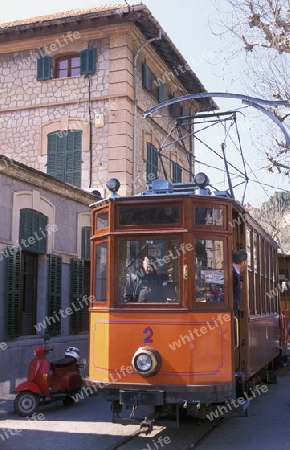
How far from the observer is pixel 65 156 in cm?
1708

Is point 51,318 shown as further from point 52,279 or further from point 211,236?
point 211,236

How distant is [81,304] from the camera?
13.5 meters

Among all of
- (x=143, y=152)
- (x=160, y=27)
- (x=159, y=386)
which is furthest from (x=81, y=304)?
(x=160, y=27)

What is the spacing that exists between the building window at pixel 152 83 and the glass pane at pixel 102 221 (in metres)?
11.0

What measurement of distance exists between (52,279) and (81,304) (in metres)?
1.42

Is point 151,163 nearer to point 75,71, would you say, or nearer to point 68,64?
point 75,71

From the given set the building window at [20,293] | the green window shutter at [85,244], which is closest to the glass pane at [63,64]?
the green window shutter at [85,244]

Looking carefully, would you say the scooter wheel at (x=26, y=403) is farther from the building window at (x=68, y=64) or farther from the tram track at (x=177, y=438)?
the building window at (x=68, y=64)

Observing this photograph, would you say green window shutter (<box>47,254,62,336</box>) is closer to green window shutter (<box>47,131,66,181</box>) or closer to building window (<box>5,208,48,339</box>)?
building window (<box>5,208,48,339</box>)

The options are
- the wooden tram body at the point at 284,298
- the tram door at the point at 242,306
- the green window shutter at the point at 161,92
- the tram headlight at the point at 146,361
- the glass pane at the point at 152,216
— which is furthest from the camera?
the green window shutter at the point at 161,92

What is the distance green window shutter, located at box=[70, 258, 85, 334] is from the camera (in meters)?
13.1

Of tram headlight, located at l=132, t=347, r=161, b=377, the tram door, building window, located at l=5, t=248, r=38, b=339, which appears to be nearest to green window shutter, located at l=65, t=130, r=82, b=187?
building window, located at l=5, t=248, r=38, b=339

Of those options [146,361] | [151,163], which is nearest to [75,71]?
[151,163]

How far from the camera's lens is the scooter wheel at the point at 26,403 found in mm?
8734
